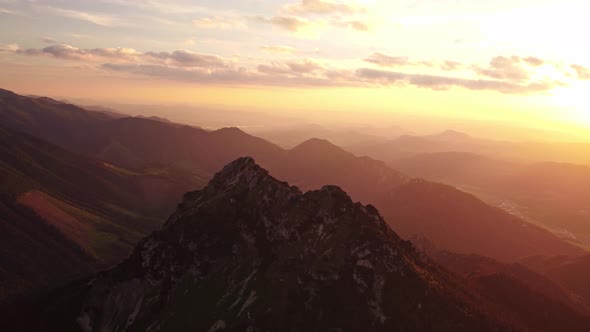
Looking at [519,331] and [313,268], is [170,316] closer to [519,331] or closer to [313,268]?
[313,268]

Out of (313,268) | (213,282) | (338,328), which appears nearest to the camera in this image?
(338,328)

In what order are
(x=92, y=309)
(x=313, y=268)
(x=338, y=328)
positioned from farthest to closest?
(x=92, y=309)
(x=313, y=268)
(x=338, y=328)

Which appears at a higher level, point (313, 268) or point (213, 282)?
point (313, 268)

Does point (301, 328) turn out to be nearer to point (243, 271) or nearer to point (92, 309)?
point (243, 271)

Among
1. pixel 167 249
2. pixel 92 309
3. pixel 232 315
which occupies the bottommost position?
pixel 92 309

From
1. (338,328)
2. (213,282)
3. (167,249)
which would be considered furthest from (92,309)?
(338,328)

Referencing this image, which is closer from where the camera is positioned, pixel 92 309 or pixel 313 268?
pixel 313 268
